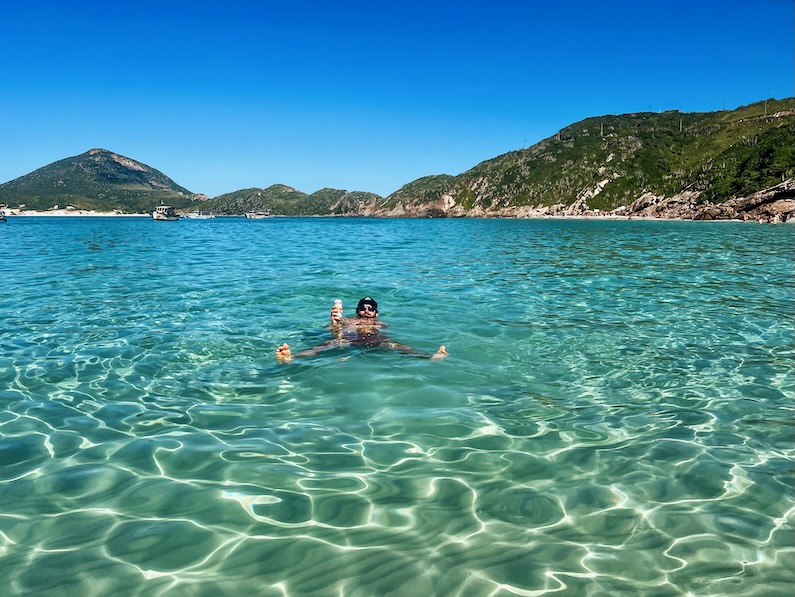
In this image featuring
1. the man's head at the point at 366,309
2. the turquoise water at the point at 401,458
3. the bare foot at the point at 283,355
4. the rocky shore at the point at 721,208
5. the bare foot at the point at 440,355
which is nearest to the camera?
the turquoise water at the point at 401,458

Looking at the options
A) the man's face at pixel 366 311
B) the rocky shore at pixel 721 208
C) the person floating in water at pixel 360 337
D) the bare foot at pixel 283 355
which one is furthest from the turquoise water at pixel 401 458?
the rocky shore at pixel 721 208

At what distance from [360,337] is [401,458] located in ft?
19.1

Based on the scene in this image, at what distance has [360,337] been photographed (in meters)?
12.1

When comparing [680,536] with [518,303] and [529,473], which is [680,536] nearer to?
[529,473]

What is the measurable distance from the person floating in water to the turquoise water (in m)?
0.33

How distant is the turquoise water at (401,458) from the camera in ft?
14.7

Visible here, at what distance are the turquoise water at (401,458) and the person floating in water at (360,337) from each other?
333 millimetres

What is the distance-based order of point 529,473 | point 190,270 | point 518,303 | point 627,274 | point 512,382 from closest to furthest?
1. point 529,473
2. point 512,382
3. point 518,303
4. point 627,274
5. point 190,270

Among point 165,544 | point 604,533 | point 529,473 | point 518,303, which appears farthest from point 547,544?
point 518,303

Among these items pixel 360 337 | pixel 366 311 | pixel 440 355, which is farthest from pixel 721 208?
pixel 360 337

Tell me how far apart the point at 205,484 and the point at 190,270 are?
24.4 metres

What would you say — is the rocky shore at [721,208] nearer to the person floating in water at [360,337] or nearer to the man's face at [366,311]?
Answer: the man's face at [366,311]

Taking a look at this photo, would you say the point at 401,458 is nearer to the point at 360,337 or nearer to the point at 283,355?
the point at 283,355

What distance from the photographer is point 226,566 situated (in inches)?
177
